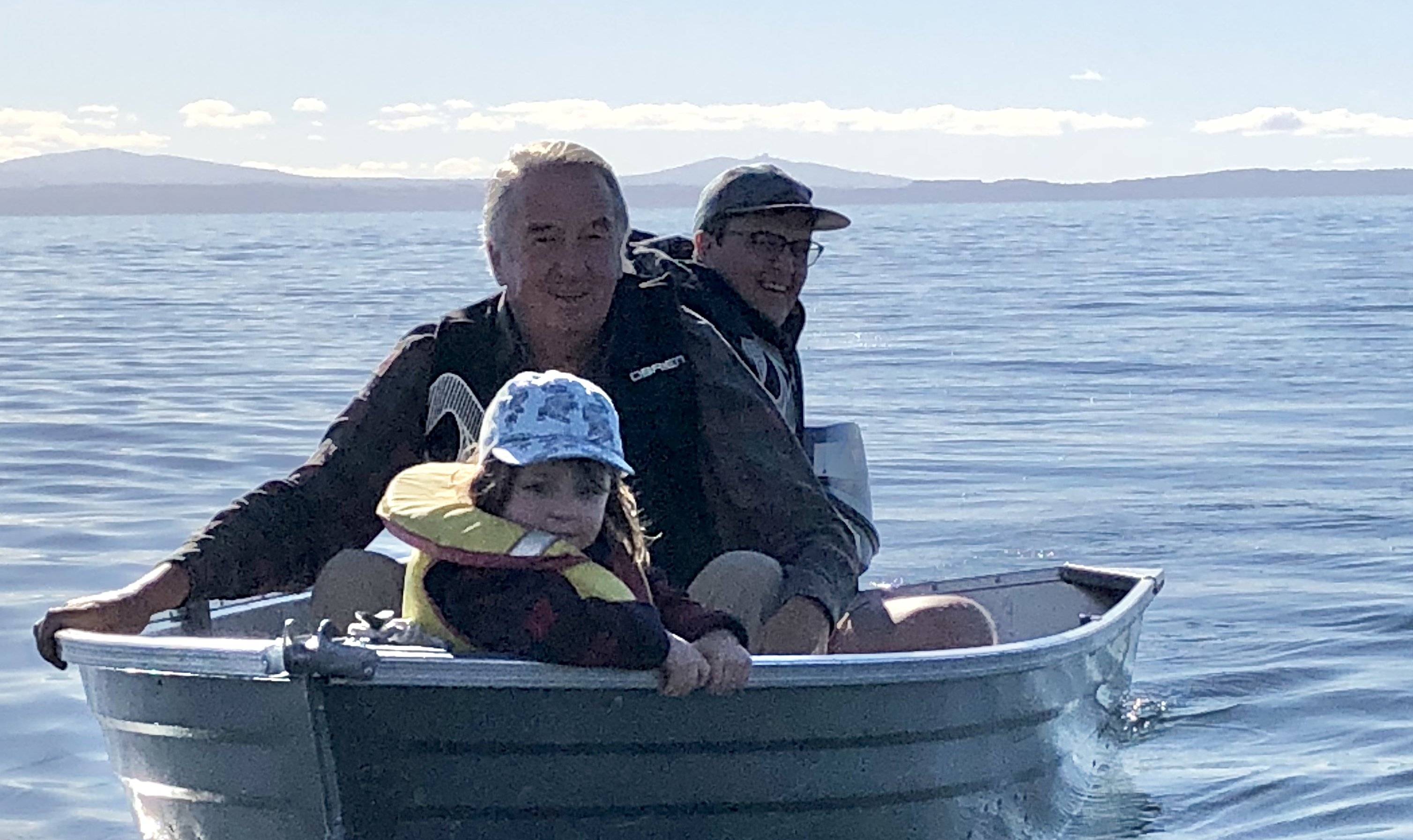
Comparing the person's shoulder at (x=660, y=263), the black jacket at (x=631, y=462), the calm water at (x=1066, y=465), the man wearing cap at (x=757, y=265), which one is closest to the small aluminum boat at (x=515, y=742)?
the black jacket at (x=631, y=462)

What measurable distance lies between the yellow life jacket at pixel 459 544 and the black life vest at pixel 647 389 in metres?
0.78

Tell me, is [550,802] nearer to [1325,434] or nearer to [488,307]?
[488,307]

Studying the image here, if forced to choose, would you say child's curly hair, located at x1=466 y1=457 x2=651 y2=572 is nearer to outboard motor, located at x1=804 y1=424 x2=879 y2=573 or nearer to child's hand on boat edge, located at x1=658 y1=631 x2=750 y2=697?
child's hand on boat edge, located at x1=658 y1=631 x2=750 y2=697

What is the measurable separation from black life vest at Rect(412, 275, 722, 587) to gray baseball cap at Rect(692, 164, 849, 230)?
691 mm

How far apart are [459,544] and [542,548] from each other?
131 millimetres

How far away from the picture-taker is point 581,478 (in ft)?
11.2

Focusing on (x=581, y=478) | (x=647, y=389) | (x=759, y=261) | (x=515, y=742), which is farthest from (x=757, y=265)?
(x=515, y=742)

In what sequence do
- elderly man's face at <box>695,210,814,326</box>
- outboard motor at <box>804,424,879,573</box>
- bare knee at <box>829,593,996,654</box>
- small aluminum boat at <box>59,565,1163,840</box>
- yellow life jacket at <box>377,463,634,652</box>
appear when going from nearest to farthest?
yellow life jacket at <box>377,463,634,652</box> < small aluminum boat at <box>59,565,1163,840</box> < bare knee at <box>829,593,996,654</box> < elderly man's face at <box>695,210,814,326</box> < outboard motor at <box>804,424,879,573</box>

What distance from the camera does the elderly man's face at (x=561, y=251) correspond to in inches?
163

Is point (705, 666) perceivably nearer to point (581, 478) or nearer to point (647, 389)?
point (581, 478)

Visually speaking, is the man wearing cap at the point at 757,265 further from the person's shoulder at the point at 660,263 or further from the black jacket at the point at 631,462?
the black jacket at the point at 631,462

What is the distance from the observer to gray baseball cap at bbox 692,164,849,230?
4980 mm

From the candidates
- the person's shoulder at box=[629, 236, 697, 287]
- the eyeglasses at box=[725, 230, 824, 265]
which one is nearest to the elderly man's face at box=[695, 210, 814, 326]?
the eyeglasses at box=[725, 230, 824, 265]

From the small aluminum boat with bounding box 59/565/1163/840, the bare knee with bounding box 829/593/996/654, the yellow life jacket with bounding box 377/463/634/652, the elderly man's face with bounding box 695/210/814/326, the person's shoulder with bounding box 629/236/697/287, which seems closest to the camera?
the yellow life jacket with bounding box 377/463/634/652
